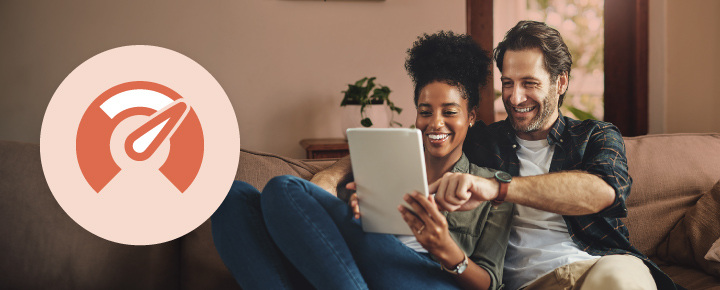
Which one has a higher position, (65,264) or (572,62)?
(572,62)

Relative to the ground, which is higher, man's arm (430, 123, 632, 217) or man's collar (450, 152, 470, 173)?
man's collar (450, 152, 470, 173)

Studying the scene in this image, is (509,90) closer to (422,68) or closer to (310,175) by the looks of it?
(422,68)

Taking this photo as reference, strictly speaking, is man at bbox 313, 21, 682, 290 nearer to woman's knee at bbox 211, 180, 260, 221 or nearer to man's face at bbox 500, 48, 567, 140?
man's face at bbox 500, 48, 567, 140

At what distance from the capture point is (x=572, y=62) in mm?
1301

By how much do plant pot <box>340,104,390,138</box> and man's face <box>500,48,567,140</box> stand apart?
1.24 metres

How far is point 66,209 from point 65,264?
6.2 inches

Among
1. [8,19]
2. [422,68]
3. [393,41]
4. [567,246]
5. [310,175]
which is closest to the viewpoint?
[567,246]

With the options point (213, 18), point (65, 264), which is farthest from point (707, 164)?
point (213, 18)

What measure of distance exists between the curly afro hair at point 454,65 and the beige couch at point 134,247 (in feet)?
1.64

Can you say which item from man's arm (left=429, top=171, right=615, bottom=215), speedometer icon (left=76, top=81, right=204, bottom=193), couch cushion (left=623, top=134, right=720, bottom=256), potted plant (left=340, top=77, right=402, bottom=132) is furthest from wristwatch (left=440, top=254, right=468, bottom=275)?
potted plant (left=340, top=77, right=402, bottom=132)

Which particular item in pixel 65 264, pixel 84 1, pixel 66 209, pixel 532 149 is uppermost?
→ pixel 84 1

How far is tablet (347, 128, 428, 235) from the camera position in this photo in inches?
39.6

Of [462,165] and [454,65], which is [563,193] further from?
[454,65]

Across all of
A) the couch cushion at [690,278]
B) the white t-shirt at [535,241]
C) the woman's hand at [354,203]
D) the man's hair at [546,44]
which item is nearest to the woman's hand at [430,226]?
the woman's hand at [354,203]
